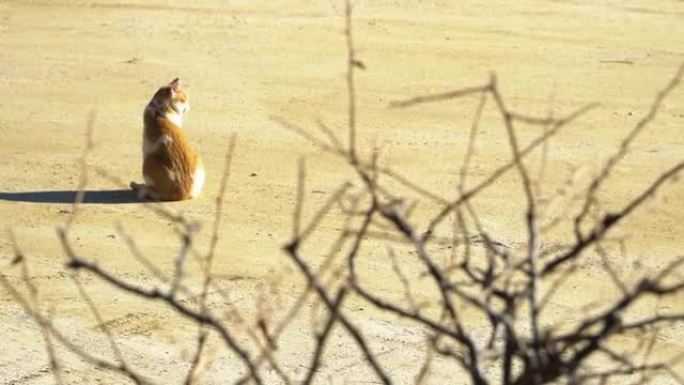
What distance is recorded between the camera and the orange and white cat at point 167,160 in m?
11.5

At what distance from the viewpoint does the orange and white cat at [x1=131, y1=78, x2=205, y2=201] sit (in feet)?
37.7

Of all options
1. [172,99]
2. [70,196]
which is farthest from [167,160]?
[70,196]

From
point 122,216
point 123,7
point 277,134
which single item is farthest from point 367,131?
point 123,7

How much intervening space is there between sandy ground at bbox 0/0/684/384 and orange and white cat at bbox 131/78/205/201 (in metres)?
0.17

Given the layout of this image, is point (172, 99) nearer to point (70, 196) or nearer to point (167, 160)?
point (167, 160)

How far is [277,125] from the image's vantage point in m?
14.0

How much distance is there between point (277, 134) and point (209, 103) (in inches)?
52.3

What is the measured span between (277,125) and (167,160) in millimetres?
→ 2600

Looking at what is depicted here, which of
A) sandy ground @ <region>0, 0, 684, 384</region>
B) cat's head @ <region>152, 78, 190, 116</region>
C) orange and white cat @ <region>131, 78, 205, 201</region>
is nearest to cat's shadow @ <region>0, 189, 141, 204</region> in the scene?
sandy ground @ <region>0, 0, 684, 384</region>

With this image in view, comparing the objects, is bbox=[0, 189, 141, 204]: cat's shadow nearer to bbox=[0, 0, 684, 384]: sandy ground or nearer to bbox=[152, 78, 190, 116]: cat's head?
bbox=[0, 0, 684, 384]: sandy ground

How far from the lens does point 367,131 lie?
14062 mm

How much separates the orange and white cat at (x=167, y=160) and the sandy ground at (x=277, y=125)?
17cm

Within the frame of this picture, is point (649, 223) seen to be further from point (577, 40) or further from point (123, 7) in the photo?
point (123, 7)

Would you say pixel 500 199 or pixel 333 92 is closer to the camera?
pixel 500 199
